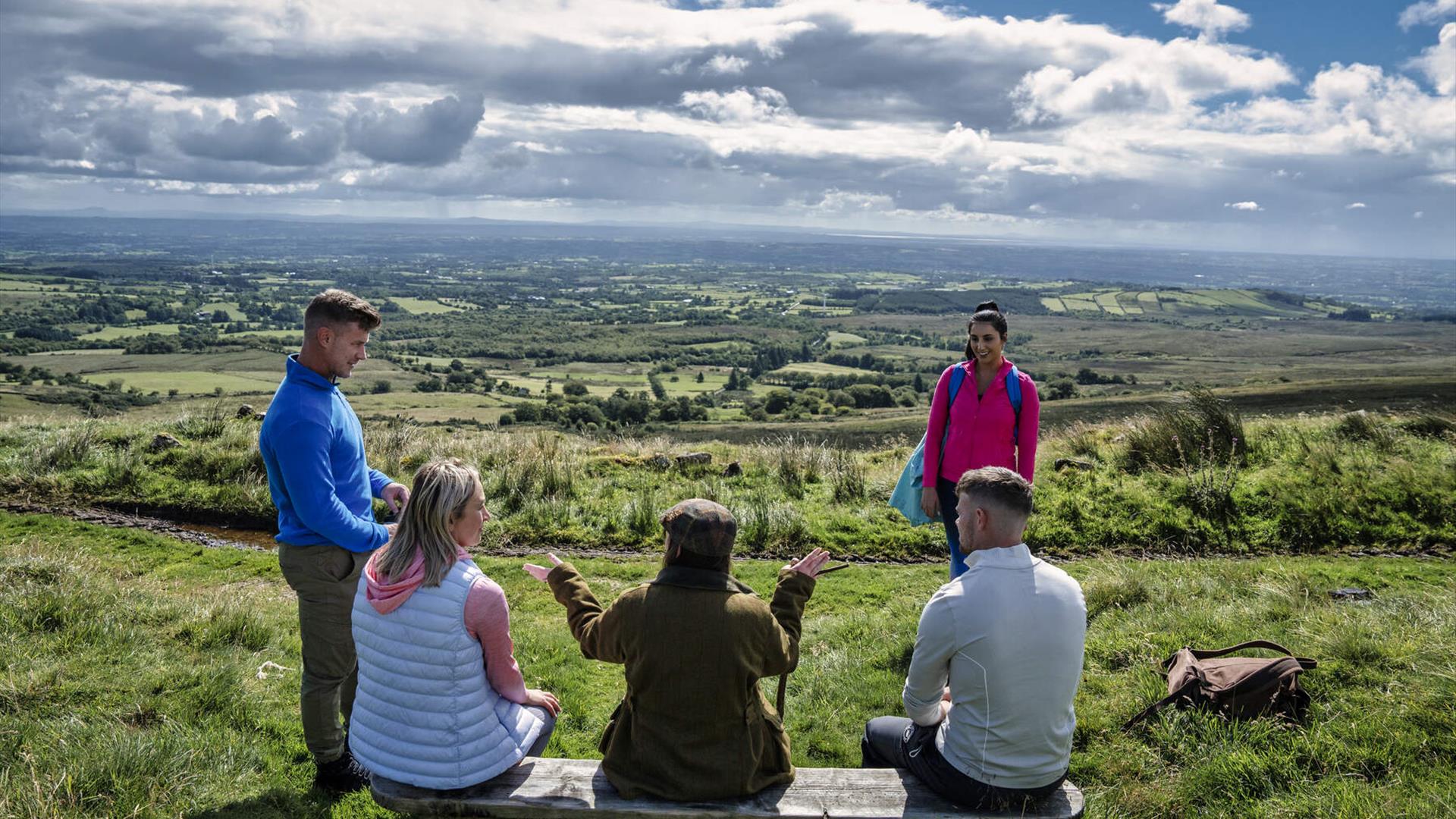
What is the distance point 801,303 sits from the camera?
140 m

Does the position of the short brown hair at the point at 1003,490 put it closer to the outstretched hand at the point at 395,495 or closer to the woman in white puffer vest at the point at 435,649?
the woman in white puffer vest at the point at 435,649

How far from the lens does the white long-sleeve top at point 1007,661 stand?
2.79m

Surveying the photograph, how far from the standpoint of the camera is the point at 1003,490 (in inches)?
116

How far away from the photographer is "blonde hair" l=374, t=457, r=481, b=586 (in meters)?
2.83

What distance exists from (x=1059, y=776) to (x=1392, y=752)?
179cm

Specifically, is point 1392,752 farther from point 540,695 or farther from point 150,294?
point 150,294

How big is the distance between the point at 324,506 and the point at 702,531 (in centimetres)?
176

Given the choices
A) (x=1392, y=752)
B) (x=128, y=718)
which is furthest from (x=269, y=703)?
(x=1392, y=752)

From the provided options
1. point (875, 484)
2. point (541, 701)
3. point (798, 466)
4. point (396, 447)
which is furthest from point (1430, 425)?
point (396, 447)

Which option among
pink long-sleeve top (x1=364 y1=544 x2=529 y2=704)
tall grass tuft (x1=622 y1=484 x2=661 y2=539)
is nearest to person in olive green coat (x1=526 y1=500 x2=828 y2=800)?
pink long-sleeve top (x1=364 y1=544 x2=529 y2=704)

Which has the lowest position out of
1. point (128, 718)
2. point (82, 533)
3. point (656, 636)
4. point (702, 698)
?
point (82, 533)

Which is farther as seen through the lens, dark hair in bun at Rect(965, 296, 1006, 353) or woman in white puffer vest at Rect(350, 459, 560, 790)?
dark hair in bun at Rect(965, 296, 1006, 353)

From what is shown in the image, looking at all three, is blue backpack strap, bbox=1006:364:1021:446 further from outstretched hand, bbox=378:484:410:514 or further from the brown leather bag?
outstretched hand, bbox=378:484:410:514

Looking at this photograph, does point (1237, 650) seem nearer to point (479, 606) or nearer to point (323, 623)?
point (479, 606)
